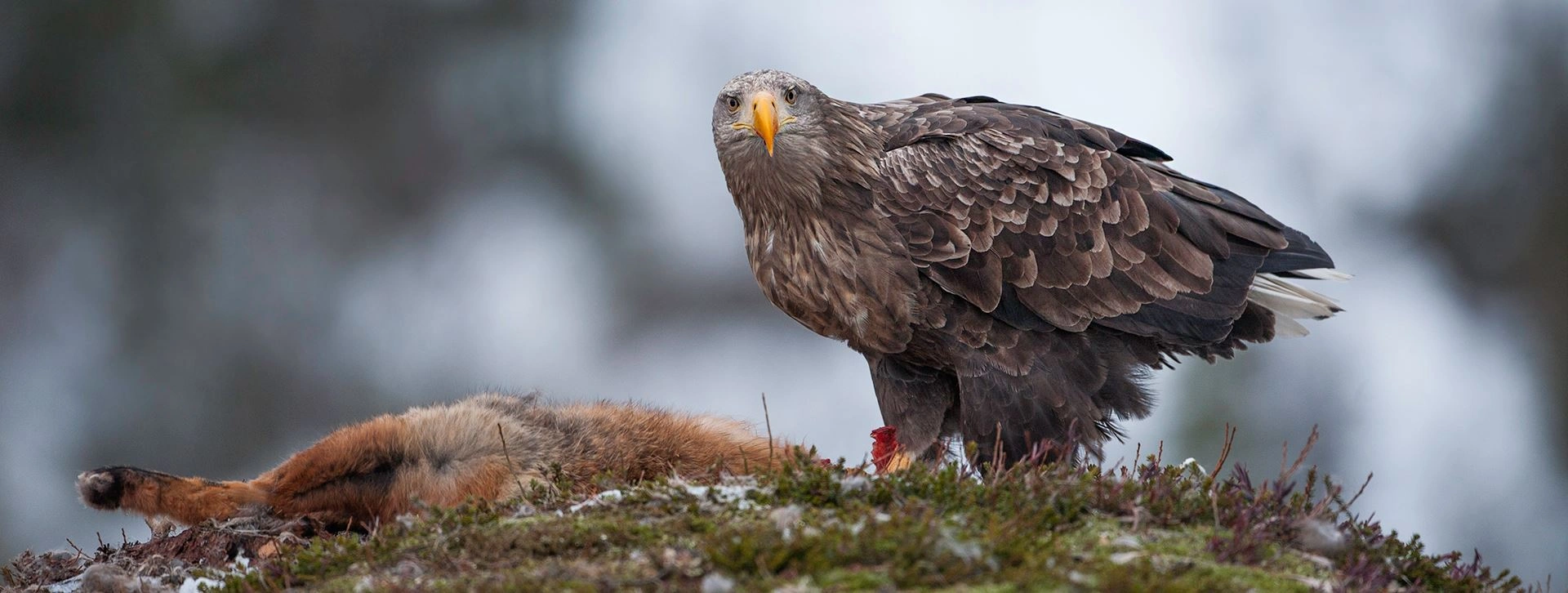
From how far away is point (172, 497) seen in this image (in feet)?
15.6

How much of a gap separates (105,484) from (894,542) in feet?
9.89

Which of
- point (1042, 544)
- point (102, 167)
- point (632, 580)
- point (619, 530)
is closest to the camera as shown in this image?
point (632, 580)

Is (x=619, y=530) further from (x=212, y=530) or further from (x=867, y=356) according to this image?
(x=867, y=356)

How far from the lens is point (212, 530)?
15.5 feet

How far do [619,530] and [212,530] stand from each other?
6.49 ft

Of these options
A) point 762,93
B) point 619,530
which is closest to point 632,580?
point 619,530

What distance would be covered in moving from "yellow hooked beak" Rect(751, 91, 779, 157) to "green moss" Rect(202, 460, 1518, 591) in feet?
7.00

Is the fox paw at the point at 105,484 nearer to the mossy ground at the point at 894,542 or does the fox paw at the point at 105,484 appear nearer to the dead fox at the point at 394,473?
the dead fox at the point at 394,473

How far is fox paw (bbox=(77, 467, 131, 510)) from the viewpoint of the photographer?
465 cm

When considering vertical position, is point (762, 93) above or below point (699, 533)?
above

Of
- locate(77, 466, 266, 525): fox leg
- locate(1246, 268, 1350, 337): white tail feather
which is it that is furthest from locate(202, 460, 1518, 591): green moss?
locate(1246, 268, 1350, 337): white tail feather

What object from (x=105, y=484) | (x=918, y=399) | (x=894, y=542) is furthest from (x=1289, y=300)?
(x=105, y=484)

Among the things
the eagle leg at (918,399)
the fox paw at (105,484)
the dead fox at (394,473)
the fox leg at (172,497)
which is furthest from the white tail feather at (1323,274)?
the fox paw at (105,484)

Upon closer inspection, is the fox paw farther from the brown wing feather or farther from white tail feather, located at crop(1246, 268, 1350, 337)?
white tail feather, located at crop(1246, 268, 1350, 337)
